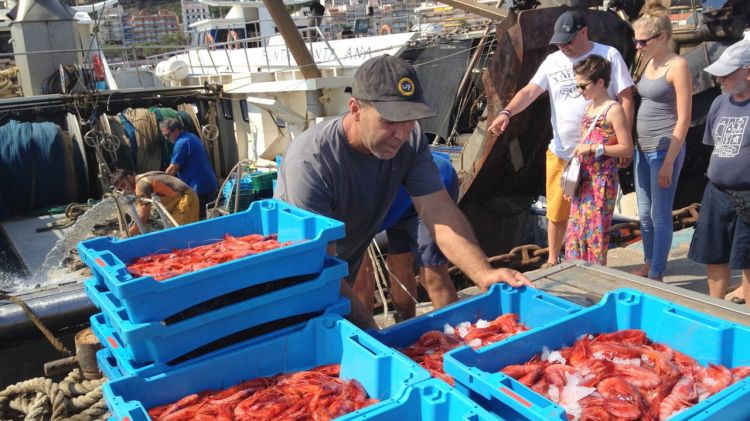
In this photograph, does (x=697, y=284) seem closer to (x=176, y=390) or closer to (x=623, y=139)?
(x=623, y=139)

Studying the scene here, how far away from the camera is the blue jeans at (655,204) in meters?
5.09

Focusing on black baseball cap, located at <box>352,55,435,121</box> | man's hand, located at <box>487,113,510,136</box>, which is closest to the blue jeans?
man's hand, located at <box>487,113,510,136</box>

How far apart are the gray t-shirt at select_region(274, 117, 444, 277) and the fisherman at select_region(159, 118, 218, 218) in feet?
21.5

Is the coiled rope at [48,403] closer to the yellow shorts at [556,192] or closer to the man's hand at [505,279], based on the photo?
the man's hand at [505,279]

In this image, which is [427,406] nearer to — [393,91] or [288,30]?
[393,91]

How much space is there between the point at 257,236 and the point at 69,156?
11.8m

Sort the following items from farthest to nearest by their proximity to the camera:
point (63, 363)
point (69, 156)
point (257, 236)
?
point (69, 156) → point (63, 363) → point (257, 236)

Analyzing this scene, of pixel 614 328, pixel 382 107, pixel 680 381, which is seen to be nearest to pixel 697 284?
pixel 614 328

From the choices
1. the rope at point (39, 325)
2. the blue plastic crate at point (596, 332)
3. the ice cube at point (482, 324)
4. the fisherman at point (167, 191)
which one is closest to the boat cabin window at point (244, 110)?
the fisherman at point (167, 191)

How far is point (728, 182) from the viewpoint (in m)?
4.55

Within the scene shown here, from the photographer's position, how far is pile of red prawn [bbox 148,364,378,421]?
2332 millimetres

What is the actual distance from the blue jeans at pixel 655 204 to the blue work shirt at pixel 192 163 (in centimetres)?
653

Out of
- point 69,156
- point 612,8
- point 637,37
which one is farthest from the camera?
point 69,156

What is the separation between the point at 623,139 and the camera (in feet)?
15.7
